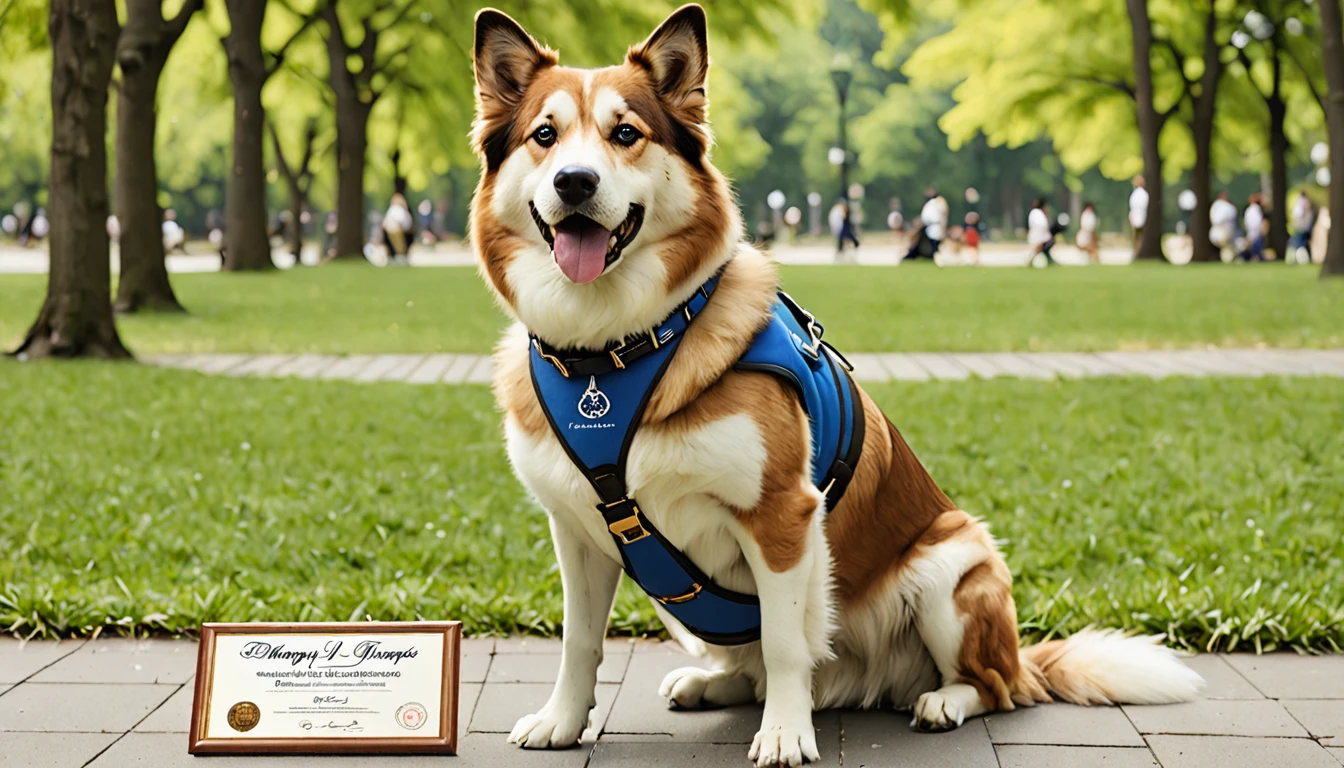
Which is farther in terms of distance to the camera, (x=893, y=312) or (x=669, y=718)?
(x=893, y=312)

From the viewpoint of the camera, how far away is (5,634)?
4.36 metres

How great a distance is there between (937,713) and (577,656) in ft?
3.25

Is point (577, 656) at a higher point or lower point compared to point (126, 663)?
higher

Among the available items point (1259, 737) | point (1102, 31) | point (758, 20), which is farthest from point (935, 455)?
point (1102, 31)

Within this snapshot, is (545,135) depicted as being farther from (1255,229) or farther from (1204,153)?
(1255,229)

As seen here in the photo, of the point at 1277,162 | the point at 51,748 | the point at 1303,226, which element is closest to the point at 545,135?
the point at 51,748

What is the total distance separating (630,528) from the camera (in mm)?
3082

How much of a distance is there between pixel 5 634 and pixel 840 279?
18.1 m

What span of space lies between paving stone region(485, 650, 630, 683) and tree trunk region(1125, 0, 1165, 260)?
85.3 ft

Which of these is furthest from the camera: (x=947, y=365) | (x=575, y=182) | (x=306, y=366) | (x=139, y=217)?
(x=139, y=217)

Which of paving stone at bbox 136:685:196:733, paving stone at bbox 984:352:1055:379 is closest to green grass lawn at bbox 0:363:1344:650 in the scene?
paving stone at bbox 136:685:196:733

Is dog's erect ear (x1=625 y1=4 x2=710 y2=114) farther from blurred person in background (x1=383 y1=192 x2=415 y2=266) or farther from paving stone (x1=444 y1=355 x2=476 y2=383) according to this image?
blurred person in background (x1=383 y1=192 x2=415 y2=266)

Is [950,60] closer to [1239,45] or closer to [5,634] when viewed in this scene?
[1239,45]
